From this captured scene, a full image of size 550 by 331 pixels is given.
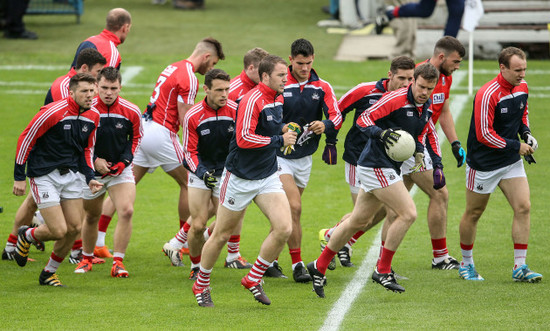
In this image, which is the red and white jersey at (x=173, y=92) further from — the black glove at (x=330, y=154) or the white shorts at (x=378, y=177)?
the white shorts at (x=378, y=177)

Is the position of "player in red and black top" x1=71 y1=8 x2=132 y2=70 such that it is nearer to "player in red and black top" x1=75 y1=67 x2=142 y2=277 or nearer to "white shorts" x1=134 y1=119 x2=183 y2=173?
"white shorts" x1=134 y1=119 x2=183 y2=173

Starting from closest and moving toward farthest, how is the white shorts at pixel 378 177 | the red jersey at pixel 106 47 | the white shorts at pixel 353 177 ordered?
the white shorts at pixel 378 177
the white shorts at pixel 353 177
the red jersey at pixel 106 47

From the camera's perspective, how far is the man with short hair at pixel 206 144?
9289 mm

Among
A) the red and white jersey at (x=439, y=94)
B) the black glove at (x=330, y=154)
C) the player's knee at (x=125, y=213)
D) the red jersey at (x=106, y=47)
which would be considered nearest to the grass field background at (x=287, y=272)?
the player's knee at (x=125, y=213)

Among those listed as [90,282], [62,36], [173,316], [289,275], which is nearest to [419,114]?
[289,275]

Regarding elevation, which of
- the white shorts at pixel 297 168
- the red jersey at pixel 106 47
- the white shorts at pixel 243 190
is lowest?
the white shorts at pixel 297 168

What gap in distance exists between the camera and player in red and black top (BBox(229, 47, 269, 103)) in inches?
397

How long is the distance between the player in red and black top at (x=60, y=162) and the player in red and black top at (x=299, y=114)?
1.98 metres

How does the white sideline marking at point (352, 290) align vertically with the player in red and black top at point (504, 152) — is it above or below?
below

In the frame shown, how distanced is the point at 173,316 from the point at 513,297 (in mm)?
3151

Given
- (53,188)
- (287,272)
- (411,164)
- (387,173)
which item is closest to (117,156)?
(53,188)

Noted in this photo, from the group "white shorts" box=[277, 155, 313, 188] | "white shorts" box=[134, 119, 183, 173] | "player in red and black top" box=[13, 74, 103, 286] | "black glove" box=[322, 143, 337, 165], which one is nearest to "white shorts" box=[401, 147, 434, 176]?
"black glove" box=[322, 143, 337, 165]

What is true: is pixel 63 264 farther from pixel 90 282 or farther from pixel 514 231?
pixel 514 231

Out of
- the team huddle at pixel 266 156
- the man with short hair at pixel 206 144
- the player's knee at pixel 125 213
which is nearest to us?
the team huddle at pixel 266 156
